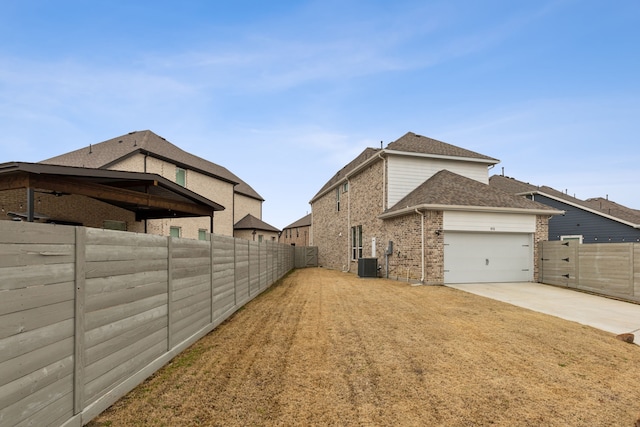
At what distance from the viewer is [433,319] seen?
803 centimetres

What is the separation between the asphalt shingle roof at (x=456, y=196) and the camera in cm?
1496

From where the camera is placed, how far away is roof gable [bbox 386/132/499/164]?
18.5 m

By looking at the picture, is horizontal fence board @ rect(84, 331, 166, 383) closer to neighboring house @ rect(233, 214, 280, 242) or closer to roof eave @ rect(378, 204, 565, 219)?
roof eave @ rect(378, 204, 565, 219)

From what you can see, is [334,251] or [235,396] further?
[334,251]

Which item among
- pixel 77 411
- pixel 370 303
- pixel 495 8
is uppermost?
pixel 495 8

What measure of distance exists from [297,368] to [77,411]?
2690 millimetres

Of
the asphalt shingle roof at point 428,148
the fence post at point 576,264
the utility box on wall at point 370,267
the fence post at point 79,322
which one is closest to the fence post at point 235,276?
the fence post at point 79,322

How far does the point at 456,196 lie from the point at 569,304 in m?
6.58

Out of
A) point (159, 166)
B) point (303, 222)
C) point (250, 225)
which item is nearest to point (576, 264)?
point (159, 166)

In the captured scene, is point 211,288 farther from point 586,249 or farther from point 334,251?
point 334,251

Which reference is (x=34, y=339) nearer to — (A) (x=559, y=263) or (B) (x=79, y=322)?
(B) (x=79, y=322)

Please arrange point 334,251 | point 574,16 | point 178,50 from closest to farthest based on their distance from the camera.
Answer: point 574,16, point 178,50, point 334,251

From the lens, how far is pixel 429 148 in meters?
19.1

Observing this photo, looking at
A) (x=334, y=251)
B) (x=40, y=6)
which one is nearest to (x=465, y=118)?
(x=334, y=251)
